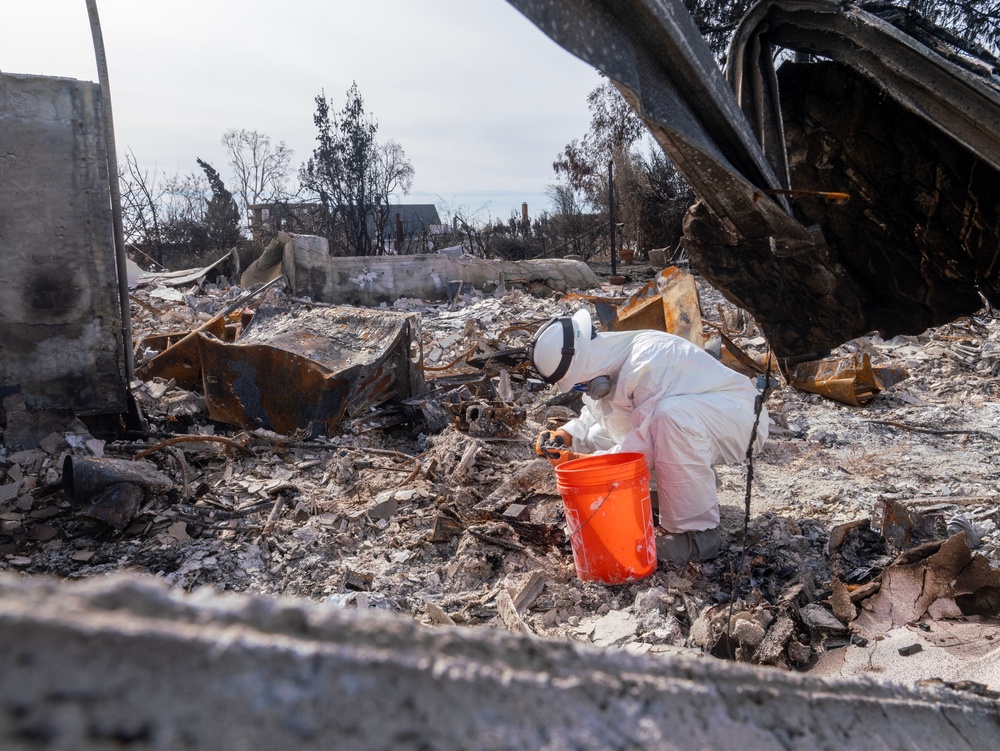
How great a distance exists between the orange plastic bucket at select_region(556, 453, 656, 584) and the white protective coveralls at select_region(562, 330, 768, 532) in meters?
0.42

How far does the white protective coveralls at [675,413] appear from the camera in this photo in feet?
14.2

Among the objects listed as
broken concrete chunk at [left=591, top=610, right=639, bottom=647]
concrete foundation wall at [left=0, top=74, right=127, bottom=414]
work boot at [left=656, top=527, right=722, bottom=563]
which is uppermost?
concrete foundation wall at [left=0, top=74, right=127, bottom=414]

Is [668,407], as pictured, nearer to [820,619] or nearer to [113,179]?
[820,619]

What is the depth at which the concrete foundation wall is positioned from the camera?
512cm

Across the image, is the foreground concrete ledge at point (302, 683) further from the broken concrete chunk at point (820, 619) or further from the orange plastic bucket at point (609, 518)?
the orange plastic bucket at point (609, 518)

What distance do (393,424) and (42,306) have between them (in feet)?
9.56

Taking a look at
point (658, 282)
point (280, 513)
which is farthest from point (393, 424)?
point (658, 282)

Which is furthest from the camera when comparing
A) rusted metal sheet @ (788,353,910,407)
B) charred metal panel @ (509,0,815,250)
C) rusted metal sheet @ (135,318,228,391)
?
rusted metal sheet @ (788,353,910,407)

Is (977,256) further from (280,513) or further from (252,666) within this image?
(280,513)

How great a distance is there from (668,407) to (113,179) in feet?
14.2

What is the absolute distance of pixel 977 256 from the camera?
121 inches

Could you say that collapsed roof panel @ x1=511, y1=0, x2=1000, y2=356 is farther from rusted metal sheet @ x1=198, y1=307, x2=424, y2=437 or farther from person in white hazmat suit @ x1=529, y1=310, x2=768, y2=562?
rusted metal sheet @ x1=198, y1=307, x2=424, y2=437

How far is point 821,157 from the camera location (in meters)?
3.27

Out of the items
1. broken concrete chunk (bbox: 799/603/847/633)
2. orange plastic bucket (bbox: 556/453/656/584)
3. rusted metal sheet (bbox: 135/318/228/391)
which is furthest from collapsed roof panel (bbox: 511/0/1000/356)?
rusted metal sheet (bbox: 135/318/228/391)
